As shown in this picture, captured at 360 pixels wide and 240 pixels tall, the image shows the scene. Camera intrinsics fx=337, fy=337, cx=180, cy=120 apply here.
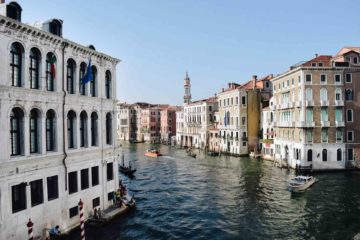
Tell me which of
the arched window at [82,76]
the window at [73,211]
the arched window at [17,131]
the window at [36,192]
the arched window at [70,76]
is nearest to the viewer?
the arched window at [17,131]

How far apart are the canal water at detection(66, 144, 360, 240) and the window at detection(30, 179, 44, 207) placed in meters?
2.94

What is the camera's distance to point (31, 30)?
50.5 ft

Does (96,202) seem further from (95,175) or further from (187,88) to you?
(187,88)

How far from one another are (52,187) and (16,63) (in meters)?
6.31

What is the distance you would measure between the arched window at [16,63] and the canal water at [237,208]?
27.4ft

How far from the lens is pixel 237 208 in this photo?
24578 mm

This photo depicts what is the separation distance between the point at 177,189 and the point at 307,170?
52.3ft

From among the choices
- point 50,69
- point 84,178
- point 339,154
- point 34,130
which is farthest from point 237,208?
point 339,154

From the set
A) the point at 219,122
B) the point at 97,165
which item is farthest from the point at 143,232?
the point at 219,122

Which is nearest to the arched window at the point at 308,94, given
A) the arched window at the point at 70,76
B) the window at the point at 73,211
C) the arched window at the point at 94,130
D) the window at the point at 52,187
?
the arched window at the point at 94,130

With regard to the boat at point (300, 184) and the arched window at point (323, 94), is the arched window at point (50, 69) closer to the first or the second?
the boat at point (300, 184)

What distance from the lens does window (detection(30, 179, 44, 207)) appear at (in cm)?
1563

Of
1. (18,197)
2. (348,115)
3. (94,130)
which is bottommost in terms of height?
(18,197)

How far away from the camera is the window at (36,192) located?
15.6 metres
